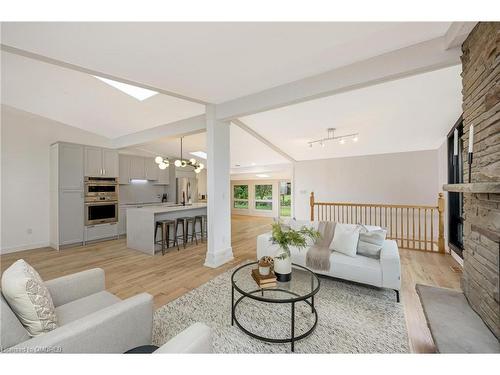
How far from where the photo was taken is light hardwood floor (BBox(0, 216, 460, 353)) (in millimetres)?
2391

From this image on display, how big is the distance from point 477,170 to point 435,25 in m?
1.40

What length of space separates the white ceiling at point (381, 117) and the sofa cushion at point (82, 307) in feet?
12.5

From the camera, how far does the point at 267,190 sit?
9703 mm

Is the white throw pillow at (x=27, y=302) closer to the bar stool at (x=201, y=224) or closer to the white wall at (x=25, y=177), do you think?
the bar stool at (x=201, y=224)

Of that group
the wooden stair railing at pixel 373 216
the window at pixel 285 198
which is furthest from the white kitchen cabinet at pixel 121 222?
the window at pixel 285 198

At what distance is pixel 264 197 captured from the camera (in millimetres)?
9758

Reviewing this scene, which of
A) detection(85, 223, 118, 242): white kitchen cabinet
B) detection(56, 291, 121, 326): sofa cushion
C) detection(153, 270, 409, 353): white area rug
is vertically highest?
detection(56, 291, 121, 326): sofa cushion

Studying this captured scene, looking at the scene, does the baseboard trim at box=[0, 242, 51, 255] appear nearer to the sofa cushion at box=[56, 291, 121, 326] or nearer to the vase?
the sofa cushion at box=[56, 291, 121, 326]

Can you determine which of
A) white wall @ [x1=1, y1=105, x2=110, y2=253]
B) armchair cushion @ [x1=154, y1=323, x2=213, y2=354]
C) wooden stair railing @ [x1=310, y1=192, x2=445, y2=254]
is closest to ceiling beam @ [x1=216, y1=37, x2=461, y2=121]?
→ armchair cushion @ [x1=154, y1=323, x2=213, y2=354]

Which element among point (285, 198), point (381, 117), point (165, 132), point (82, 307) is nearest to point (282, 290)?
point (82, 307)

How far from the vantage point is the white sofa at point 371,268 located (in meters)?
2.33

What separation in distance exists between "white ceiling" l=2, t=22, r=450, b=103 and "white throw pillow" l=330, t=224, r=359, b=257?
7.06ft
